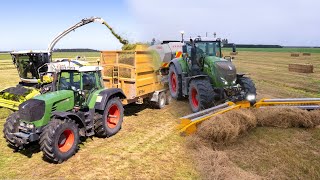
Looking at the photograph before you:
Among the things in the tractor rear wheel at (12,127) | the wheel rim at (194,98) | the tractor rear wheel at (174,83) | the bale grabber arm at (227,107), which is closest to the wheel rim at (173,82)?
the tractor rear wheel at (174,83)

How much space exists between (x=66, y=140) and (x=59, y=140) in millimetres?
247

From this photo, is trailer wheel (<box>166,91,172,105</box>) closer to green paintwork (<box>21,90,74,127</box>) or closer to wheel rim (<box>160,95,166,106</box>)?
wheel rim (<box>160,95,166,106</box>)

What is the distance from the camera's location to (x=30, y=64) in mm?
12375

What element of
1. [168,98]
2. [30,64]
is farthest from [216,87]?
[30,64]

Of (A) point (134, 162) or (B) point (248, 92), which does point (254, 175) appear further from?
(B) point (248, 92)

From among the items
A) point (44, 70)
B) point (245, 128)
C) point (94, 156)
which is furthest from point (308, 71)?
point (94, 156)

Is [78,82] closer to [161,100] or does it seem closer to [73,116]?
[73,116]

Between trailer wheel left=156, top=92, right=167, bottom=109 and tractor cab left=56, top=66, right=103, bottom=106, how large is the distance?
3.62 meters

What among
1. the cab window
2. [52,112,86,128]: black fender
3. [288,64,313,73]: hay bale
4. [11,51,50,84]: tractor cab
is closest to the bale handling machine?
[52,112,86,128]: black fender

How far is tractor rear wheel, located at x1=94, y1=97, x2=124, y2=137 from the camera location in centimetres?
768

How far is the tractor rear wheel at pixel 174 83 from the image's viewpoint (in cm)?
1136

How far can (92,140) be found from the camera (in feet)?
25.5

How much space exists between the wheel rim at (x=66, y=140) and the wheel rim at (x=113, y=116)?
5.90 feet

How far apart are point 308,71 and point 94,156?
2161 centimetres
